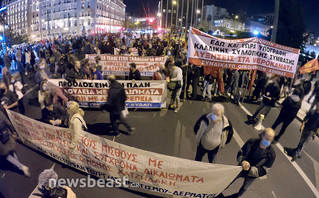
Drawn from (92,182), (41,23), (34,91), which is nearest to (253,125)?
(92,182)

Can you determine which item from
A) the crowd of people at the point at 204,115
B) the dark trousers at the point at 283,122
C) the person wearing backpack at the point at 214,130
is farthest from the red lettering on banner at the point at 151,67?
the person wearing backpack at the point at 214,130

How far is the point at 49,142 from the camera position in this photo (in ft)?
14.5

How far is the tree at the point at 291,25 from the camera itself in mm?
33531

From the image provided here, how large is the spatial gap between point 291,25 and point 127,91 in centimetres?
3772

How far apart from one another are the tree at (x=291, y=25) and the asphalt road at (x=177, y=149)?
32.2 m

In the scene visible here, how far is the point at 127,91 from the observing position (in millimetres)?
7730

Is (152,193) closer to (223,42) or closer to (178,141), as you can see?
(178,141)

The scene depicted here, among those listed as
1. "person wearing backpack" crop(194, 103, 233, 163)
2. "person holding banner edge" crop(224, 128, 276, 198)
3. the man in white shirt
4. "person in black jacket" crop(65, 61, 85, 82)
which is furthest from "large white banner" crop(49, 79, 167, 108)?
"person holding banner edge" crop(224, 128, 276, 198)

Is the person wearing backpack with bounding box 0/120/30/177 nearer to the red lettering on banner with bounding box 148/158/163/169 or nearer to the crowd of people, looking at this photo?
the crowd of people

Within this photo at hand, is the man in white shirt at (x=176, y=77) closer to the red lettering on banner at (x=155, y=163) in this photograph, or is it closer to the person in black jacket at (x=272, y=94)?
the person in black jacket at (x=272, y=94)

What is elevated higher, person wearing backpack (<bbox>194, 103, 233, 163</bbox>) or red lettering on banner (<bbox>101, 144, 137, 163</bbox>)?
person wearing backpack (<bbox>194, 103, 233, 163</bbox>)

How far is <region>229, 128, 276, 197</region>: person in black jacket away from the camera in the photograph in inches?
130

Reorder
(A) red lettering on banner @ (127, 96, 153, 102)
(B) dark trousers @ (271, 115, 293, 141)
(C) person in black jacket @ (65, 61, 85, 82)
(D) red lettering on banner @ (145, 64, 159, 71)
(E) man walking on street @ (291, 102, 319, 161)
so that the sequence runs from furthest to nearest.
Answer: (D) red lettering on banner @ (145, 64, 159, 71), (A) red lettering on banner @ (127, 96, 153, 102), (C) person in black jacket @ (65, 61, 85, 82), (B) dark trousers @ (271, 115, 293, 141), (E) man walking on street @ (291, 102, 319, 161)

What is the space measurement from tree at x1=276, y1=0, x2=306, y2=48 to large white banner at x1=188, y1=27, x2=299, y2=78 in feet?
104
